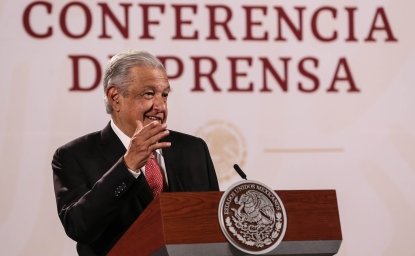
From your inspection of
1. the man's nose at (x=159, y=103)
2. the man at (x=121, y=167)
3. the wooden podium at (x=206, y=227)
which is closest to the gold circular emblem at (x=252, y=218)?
the wooden podium at (x=206, y=227)

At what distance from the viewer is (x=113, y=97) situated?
2.92m

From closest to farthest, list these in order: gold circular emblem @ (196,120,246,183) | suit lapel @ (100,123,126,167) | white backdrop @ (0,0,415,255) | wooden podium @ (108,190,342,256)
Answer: wooden podium @ (108,190,342,256) → suit lapel @ (100,123,126,167) → white backdrop @ (0,0,415,255) → gold circular emblem @ (196,120,246,183)

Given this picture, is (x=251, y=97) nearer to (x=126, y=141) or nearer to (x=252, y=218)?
(x=126, y=141)

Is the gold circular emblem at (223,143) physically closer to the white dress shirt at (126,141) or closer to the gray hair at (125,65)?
the white dress shirt at (126,141)

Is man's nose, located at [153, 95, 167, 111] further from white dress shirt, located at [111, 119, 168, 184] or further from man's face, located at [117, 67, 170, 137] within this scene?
white dress shirt, located at [111, 119, 168, 184]

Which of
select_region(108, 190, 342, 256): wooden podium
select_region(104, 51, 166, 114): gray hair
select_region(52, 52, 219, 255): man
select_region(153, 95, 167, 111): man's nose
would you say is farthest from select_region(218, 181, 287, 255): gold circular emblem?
select_region(104, 51, 166, 114): gray hair

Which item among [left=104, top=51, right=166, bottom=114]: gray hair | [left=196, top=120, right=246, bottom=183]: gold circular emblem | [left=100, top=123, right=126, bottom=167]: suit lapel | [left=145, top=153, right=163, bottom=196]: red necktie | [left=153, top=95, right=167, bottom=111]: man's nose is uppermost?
[left=104, top=51, right=166, bottom=114]: gray hair

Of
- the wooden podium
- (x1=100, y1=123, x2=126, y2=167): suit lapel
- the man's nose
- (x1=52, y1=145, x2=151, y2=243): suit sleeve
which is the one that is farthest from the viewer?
(x1=100, y1=123, x2=126, y2=167): suit lapel

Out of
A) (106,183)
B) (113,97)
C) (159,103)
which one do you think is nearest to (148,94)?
(159,103)

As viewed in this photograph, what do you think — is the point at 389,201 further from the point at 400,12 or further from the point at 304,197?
the point at 304,197

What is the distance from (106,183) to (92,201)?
0.07 metres

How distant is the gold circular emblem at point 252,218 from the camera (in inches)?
88.7

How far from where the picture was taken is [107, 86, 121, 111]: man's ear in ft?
9.50

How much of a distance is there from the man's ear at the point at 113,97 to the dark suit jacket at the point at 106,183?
95 millimetres
